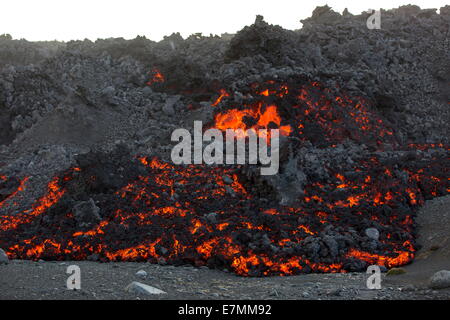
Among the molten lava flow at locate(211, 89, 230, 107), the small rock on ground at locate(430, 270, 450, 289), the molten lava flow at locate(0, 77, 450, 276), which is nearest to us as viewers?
the small rock on ground at locate(430, 270, 450, 289)

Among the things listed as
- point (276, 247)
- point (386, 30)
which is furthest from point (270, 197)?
point (386, 30)

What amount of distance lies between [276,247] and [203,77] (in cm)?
1264

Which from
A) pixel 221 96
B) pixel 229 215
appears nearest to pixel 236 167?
pixel 229 215

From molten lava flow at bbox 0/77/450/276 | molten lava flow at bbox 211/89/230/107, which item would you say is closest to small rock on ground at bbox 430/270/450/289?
molten lava flow at bbox 0/77/450/276

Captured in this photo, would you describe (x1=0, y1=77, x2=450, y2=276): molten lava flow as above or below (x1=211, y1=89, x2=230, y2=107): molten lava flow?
below

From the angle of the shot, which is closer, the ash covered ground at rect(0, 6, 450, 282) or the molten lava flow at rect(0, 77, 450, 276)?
the molten lava flow at rect(0, 77, 450, 276)

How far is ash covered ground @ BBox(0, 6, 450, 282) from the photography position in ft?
31.8

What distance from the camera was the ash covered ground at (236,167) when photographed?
968cm

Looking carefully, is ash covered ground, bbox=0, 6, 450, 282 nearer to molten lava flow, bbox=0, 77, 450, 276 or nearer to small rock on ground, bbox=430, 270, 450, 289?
molten lava flow, bbox=0, 77, 450, 276

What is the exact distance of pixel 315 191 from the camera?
1156 centimetres

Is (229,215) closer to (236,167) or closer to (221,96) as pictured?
(236,167)

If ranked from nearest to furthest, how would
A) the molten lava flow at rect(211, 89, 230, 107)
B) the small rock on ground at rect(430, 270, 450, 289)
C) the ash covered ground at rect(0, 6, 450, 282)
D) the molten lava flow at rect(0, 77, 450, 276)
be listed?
1. the small rock on ground at rect(430, 270, 450, 289)
2. the molten lava flow at rect(0, 77, 450, 276)
3. the ash covered ground at rect(0, 6, 450, 282)
4. the molten lava flow at rect(211, 89, 230, 107)

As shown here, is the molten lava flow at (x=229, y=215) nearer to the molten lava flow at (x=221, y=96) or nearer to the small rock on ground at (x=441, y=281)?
the molten lava flow at (x=221, y=96)

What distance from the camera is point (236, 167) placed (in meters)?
12.6
